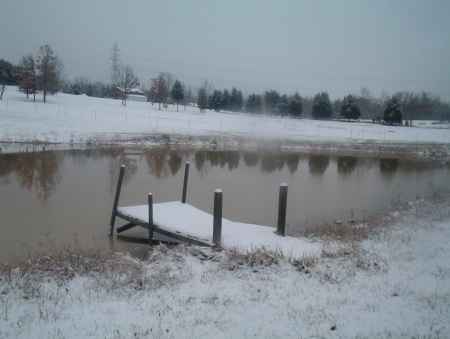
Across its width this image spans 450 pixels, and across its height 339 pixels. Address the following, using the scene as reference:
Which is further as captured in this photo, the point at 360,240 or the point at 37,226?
the point at 37,226

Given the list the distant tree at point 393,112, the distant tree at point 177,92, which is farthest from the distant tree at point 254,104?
the distant tree at point 393,112

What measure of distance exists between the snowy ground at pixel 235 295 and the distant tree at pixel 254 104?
76010mm

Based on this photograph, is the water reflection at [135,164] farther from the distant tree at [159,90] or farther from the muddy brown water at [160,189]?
the distant tree at [159,90]

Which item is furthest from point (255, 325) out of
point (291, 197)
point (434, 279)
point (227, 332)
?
point (291, 197)

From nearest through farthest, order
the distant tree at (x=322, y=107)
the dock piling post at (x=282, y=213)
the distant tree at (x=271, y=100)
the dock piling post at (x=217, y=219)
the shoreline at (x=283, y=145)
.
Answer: the dock piling post at (x=217, y=219) → the dock piling post at (x=282, y=213) → the shoreline at (x=283, y=145) → the distant tree at (x=322, y=107) → the distant tree at (x=271, y=100)

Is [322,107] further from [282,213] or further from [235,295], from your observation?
[235,295]

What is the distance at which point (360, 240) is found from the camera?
796cm

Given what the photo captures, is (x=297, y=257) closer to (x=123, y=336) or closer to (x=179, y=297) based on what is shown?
(x=179, y=297)

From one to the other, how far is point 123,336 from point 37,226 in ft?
24.2

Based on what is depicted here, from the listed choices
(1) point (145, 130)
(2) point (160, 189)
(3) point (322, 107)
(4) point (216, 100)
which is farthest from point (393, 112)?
(2) point (160, 189)

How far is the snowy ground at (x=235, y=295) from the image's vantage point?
4129 millimetres

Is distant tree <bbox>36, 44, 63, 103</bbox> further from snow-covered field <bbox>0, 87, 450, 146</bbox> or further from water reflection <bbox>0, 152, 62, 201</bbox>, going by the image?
water reflection <bbox>0, 152, 62, 201</bbox>

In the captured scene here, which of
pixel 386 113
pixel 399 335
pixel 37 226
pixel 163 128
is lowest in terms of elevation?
pixel 37 226

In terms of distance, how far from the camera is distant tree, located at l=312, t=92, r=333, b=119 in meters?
70.1
